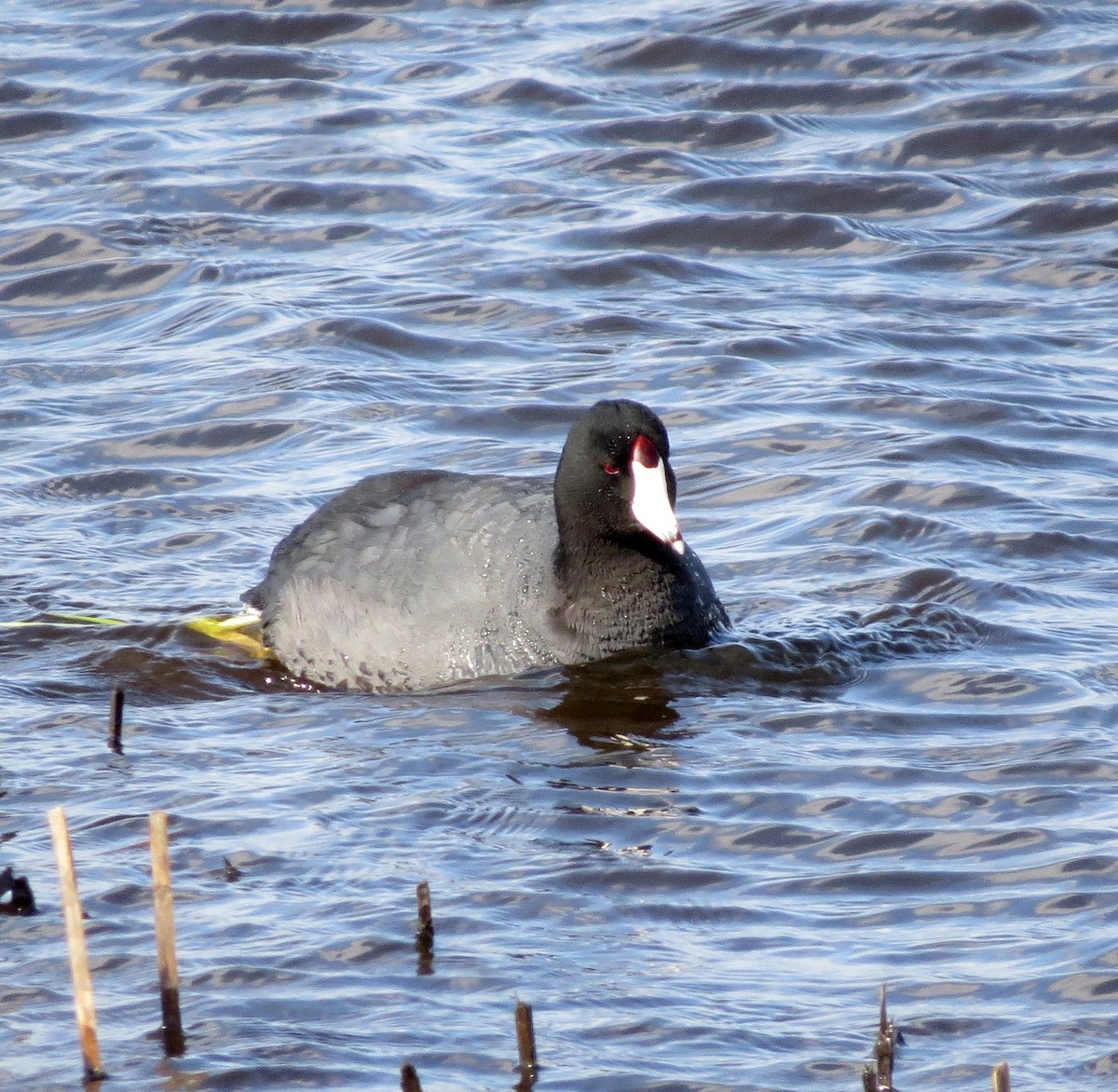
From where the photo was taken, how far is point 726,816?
4.89 m

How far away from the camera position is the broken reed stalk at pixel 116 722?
5.19 metres

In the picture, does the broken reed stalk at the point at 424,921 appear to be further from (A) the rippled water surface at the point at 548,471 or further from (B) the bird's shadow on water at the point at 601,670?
(B) the bird's shadow on water at the point at 601,670

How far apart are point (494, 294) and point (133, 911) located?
542cm

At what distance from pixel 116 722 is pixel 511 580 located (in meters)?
1.29

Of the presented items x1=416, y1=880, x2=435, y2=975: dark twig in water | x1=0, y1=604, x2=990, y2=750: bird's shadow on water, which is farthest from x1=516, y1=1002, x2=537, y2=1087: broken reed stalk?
x1=0, y1=604, x2=990, y2=750: bird's shadow on water

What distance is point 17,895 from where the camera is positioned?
414cm

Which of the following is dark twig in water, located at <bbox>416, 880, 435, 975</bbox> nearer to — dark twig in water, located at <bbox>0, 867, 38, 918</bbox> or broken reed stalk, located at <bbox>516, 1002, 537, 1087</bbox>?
broken reed stalk, located at <bbox>516, 1002, 537, 1087</bbox>

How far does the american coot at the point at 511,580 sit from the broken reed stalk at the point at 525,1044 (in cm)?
227

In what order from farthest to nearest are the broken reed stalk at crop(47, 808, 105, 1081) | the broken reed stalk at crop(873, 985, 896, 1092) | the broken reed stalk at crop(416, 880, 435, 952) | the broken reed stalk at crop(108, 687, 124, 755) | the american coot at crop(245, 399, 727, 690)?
the american coot at crop(245, 399, 727, 690), the broken reed stalk at crop(108, 687, 124, 755), the broken reed stalk at crop(416, 880, 435, 952), the broken reed stalk at crop(873, 985, 896, 1092), the broken reed stalk at crop(47, 808, 105, 1081)

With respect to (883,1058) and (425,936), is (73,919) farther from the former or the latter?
(883,1058)

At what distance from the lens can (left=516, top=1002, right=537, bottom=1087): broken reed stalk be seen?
338 centimetres

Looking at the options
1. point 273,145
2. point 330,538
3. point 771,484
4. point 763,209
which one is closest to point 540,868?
point 330,538

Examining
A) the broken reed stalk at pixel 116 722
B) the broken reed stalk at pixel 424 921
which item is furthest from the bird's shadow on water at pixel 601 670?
the broken reed stalk at pixel 424 921

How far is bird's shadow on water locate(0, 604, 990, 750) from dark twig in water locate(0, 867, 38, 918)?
1.71 m
